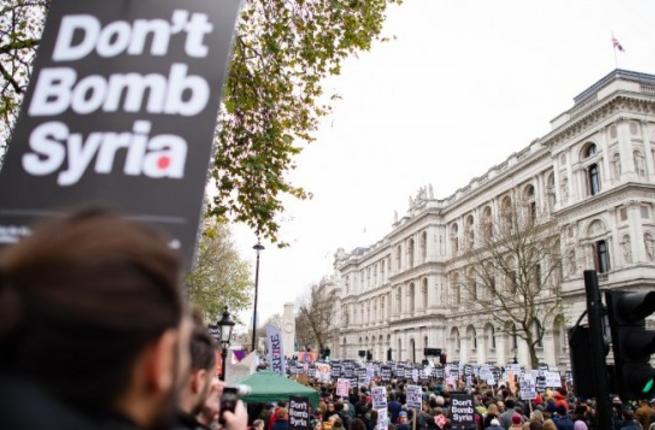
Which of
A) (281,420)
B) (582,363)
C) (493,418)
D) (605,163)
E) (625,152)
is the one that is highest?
(625,152)

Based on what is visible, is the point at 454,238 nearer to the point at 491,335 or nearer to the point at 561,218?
the point at 491,335

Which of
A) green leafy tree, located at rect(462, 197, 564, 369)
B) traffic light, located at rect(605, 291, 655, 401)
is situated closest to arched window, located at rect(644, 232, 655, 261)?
green leafy tree, located at rect(462, 197, 564, 369)

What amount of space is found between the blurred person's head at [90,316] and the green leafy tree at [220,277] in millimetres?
32857

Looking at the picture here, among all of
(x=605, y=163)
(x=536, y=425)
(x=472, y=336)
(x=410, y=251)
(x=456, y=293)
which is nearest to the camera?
(x=536, y=425)

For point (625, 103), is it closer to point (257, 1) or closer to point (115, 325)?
point (257, 1)

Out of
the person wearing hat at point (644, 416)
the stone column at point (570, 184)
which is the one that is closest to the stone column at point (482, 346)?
the stone column at point (570, 184)

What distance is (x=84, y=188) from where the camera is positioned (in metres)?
2.08

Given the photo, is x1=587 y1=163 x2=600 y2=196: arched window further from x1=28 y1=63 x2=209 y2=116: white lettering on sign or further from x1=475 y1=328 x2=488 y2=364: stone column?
x1=28 y1=63 x2=209 y2=116: white lettering on sign

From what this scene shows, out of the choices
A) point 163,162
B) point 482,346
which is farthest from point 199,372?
point 482,346

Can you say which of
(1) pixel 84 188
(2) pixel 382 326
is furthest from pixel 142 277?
(2) pixel 382 326

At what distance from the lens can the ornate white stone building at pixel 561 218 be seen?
34.2 meters

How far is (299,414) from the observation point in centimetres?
948

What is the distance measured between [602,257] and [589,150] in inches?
319

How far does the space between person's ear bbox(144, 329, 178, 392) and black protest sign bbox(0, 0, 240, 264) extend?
44.2 inches
